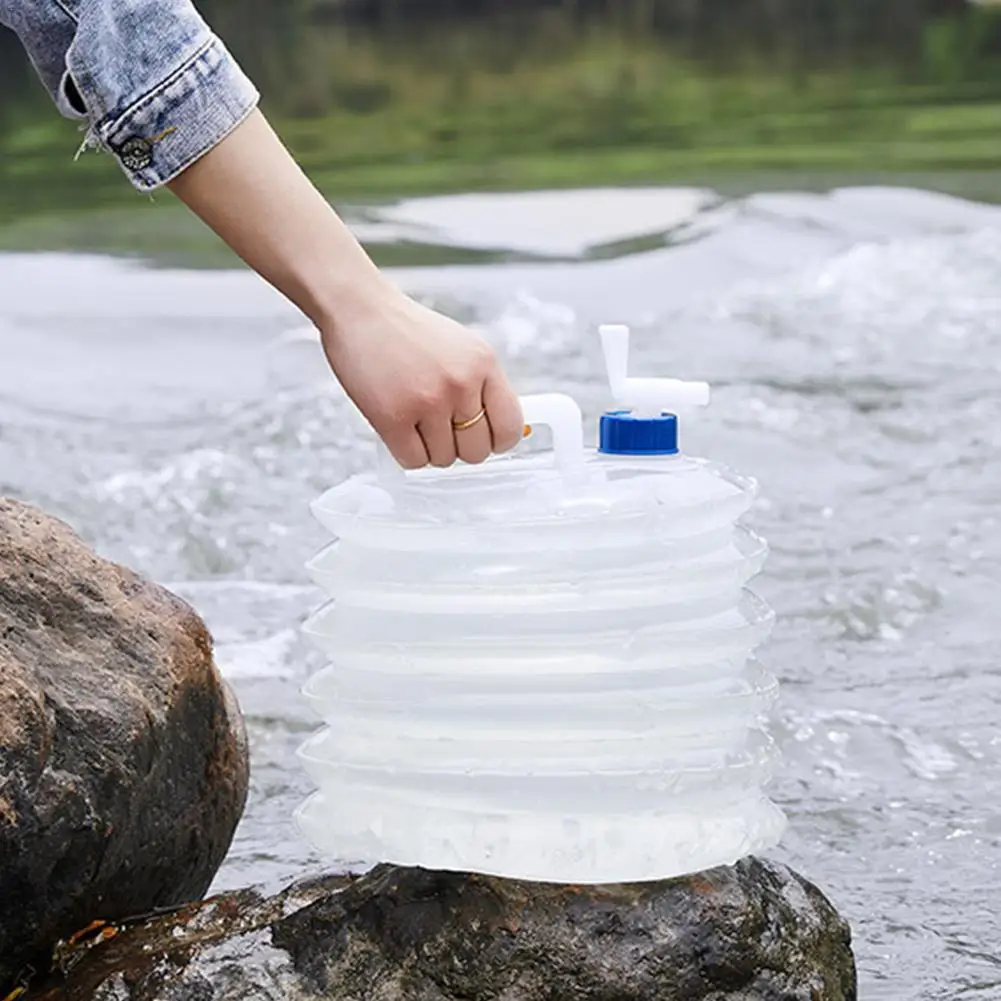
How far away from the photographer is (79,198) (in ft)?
39.5

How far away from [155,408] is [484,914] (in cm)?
514

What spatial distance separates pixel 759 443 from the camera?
6500 millimetres

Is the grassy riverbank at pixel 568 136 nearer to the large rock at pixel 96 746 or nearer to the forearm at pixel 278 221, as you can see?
the large rock at pixel 96 746

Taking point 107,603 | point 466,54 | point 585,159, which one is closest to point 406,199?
point 585,159

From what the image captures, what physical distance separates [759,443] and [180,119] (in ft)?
15.2

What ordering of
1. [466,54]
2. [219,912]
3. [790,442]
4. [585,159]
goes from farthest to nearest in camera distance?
[466,54], [585,159], [790,442], [219,912]

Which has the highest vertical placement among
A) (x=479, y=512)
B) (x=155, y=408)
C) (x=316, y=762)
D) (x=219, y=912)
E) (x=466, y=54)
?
(x=479, y=512)

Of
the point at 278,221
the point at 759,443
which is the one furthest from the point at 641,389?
the point at 759,443

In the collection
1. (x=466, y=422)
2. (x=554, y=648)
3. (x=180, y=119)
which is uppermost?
(x=180, y=119)

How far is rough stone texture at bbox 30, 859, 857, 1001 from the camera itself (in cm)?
239

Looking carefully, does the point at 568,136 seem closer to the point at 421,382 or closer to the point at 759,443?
the point at 759,443

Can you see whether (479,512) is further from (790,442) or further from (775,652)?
(790,442)

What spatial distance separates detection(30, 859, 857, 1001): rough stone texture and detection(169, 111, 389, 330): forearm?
0.76 meters

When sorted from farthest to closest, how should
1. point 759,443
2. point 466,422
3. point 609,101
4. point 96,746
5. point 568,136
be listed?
point 609,101, point 568,136, point 759,443, point 96,746, point 466,422
